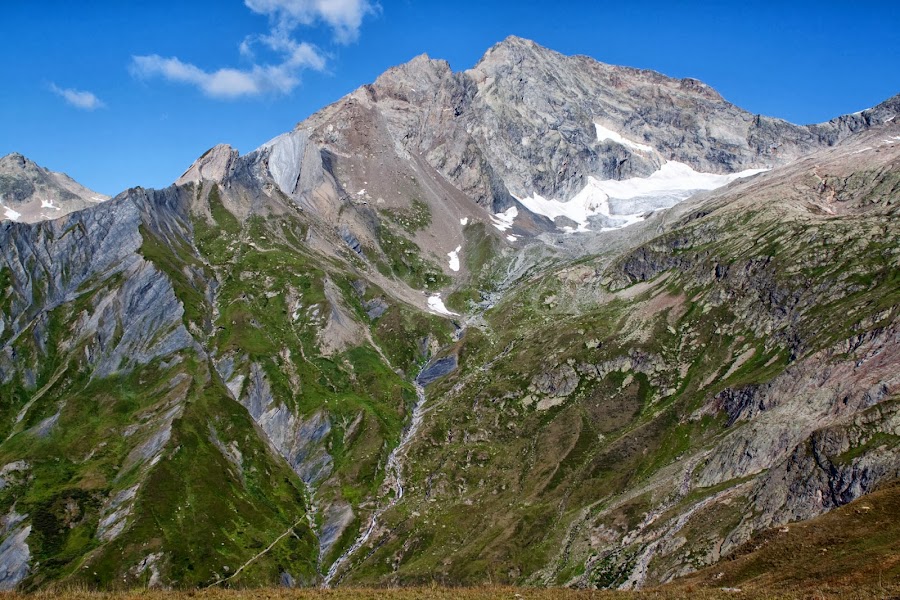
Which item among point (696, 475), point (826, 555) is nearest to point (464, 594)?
point (826, 555)

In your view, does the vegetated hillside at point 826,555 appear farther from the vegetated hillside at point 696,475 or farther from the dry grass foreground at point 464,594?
the vegetated hillside at point 696,475

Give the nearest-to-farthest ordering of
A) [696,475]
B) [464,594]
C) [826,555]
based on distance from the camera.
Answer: [464,594] → [826,555] → [696,475]

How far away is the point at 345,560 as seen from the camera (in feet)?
586

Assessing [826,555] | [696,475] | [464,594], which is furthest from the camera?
[696,475]

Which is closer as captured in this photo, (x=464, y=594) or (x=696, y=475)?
(x=464, y=594)

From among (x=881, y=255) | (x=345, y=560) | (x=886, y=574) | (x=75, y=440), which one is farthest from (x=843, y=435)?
(x=75, y=440)

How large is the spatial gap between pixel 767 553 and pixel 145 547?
142m

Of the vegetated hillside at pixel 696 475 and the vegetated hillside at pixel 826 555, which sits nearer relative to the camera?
the vegetated hillside at pixel 826 555

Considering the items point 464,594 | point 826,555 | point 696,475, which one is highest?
point 464,594

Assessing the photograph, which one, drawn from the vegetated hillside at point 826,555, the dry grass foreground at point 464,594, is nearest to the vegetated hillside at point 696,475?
the vegetated hillside at point 826,555

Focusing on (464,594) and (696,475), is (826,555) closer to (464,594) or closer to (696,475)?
(464,594)

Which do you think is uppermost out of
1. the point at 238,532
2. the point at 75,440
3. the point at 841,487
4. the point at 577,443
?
the point at 75,440

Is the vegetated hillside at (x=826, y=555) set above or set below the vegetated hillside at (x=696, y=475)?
above

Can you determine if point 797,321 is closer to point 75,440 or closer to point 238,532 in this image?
point 238,532
